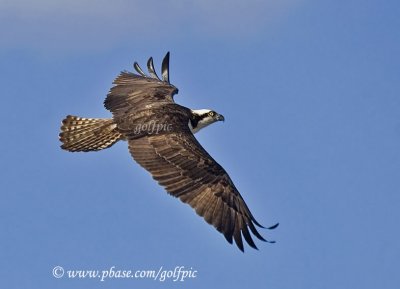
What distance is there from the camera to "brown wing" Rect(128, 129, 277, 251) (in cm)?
1830

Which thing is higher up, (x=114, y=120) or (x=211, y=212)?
(x=114, y=120)

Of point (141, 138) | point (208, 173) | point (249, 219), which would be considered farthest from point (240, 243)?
point (141, 138)

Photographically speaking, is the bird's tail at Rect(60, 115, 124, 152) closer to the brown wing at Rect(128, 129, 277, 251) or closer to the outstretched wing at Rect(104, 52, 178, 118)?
the outstretched wing at Rect(104, 52, 178, 118)

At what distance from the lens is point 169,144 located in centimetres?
2009

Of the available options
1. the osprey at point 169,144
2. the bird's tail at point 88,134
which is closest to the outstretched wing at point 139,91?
the osprey at point 169,144

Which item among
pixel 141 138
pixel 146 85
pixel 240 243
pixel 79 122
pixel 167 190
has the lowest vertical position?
pixel 240 243

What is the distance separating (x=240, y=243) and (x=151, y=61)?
370 inches

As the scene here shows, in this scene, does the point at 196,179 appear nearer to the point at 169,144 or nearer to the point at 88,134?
the point at 169,144

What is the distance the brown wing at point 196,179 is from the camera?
60.0 ft

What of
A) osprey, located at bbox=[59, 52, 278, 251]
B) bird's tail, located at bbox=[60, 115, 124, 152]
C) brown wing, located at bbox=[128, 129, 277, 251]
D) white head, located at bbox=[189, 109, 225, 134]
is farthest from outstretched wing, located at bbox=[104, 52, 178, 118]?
brown wing, located at bbox=[128, 129, 277, 251]

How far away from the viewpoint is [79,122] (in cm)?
2220

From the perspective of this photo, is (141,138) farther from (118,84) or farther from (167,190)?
(118,84)

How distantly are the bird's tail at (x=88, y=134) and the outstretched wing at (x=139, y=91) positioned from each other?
524mm

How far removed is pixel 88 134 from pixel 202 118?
271 cm
